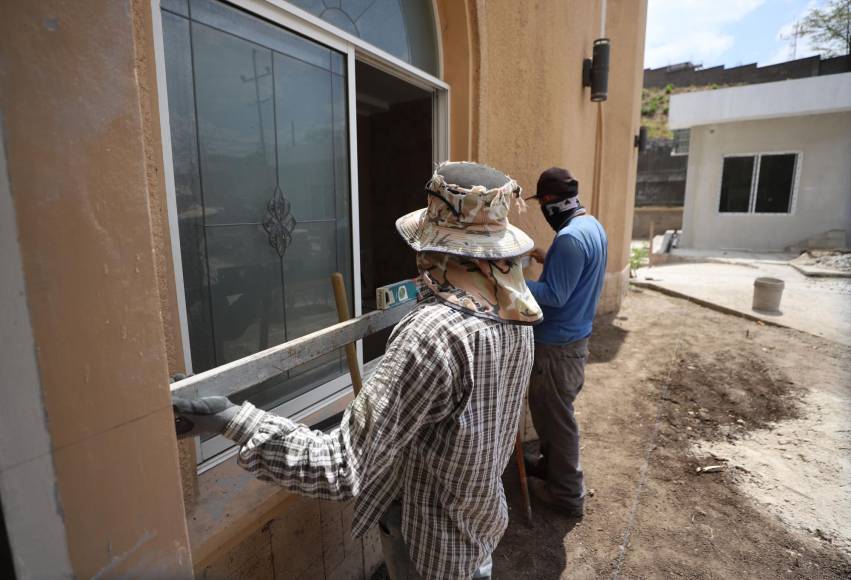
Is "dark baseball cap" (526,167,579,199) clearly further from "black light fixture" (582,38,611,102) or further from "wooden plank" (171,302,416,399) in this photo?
"black light fixture" (582,38,611,102)

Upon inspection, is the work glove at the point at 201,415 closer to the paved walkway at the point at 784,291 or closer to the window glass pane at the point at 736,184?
the paved walkway at the point at 784,291

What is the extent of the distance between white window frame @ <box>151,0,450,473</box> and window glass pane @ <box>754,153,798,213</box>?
14.9 m

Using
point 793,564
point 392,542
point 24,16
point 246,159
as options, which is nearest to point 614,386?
point 793,564

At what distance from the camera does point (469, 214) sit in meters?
1.36

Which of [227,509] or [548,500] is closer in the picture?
[227,509]

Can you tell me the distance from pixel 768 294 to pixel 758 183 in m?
9.08

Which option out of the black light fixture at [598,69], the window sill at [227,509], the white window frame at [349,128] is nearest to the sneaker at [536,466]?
the white window frame at [349,128]

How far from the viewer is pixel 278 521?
1.82 meters

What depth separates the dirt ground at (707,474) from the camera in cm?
260

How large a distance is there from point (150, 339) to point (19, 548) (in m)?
0.36

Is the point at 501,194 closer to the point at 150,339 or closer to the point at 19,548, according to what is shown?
the point at 150,339

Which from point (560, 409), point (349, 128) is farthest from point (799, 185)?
point (349, 128)

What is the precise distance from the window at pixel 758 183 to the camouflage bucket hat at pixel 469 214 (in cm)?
1605

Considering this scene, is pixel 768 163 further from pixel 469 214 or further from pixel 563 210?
pixel 469 214
